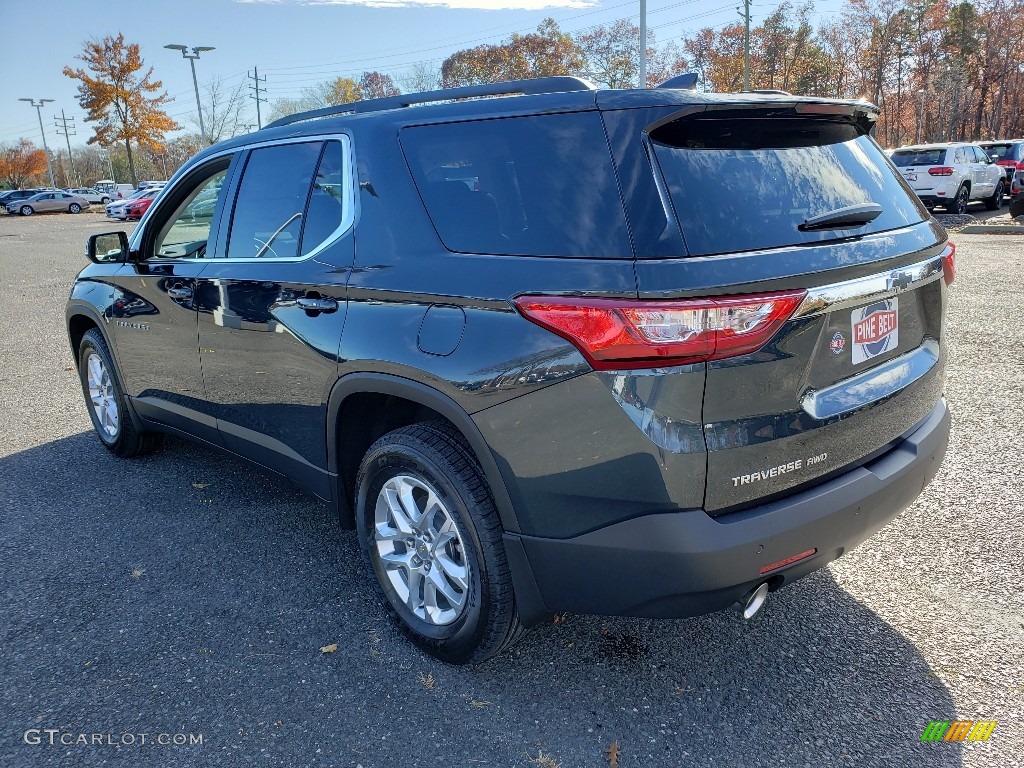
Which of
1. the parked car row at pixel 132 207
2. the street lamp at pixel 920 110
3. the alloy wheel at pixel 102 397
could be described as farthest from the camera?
the street lamp at pixel 920 110

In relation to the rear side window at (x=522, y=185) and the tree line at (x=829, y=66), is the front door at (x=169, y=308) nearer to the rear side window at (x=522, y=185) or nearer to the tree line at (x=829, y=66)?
the rear side window at (x=522, y=185)

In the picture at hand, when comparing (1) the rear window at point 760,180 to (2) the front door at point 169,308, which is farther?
(2) the front door at point 169,308

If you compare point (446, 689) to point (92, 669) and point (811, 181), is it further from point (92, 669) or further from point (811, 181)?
point (811, 181)

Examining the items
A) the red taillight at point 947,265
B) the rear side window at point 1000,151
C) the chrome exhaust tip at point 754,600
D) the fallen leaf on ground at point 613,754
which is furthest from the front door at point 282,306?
the rear side window at point 1000,151

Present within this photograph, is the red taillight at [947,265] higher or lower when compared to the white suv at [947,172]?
higher

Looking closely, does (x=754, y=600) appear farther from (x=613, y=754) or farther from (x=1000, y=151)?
(x=1000, y=151)

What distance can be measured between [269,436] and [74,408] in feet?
11.6

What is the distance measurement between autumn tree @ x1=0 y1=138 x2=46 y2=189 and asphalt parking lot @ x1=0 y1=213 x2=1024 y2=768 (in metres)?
98.0

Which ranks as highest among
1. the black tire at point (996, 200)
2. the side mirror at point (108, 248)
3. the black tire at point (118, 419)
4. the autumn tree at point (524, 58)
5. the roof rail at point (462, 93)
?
the autumn tree at point (524, 58)

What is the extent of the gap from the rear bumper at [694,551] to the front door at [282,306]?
3.73ft

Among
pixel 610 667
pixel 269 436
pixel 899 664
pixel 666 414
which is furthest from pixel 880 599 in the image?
pixel 269 436

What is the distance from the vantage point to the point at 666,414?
1997mm

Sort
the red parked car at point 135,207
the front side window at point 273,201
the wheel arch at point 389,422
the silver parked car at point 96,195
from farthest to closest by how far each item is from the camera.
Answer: the silver parked car at point 96,195, the red parked car at point 135,207, the front side window at point 273,201, the wheel arch at point 389,422

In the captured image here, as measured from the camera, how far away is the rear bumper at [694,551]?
206 centimetres
